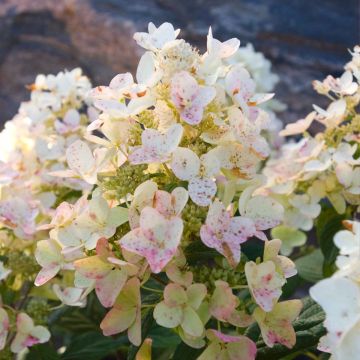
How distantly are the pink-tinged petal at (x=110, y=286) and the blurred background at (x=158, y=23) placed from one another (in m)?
1.50

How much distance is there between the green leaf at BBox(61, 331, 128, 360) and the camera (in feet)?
3.61

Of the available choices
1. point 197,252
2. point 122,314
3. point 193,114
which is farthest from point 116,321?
point 193,114

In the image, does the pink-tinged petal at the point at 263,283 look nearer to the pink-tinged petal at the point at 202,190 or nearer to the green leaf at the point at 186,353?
the pink-tinged petal at the point at 202,190

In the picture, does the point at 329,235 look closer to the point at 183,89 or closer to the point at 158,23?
the point at 183,89

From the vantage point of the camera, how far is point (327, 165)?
3.15 ft

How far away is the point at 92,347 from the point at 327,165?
47cm

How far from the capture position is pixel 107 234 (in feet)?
2.26

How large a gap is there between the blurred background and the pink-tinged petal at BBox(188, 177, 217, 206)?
1445mm

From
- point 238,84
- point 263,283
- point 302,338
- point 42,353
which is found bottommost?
point 42,353

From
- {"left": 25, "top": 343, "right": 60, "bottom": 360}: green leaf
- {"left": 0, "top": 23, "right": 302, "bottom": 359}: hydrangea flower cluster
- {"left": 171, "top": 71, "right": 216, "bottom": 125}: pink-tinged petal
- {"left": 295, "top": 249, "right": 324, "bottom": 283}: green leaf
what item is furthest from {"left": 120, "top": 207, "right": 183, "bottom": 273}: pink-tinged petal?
{"left": 295, "top": 249, "right": 324, "bottom": 283}: green leaf

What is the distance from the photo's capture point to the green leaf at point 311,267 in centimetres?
114

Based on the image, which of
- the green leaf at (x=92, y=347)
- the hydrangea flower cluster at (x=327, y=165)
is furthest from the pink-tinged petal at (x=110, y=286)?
the green leaf at (x=92, y=347)

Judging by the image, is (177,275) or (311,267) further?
(311,267)

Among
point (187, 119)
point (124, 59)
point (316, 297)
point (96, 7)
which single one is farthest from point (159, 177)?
point (96, 7)
